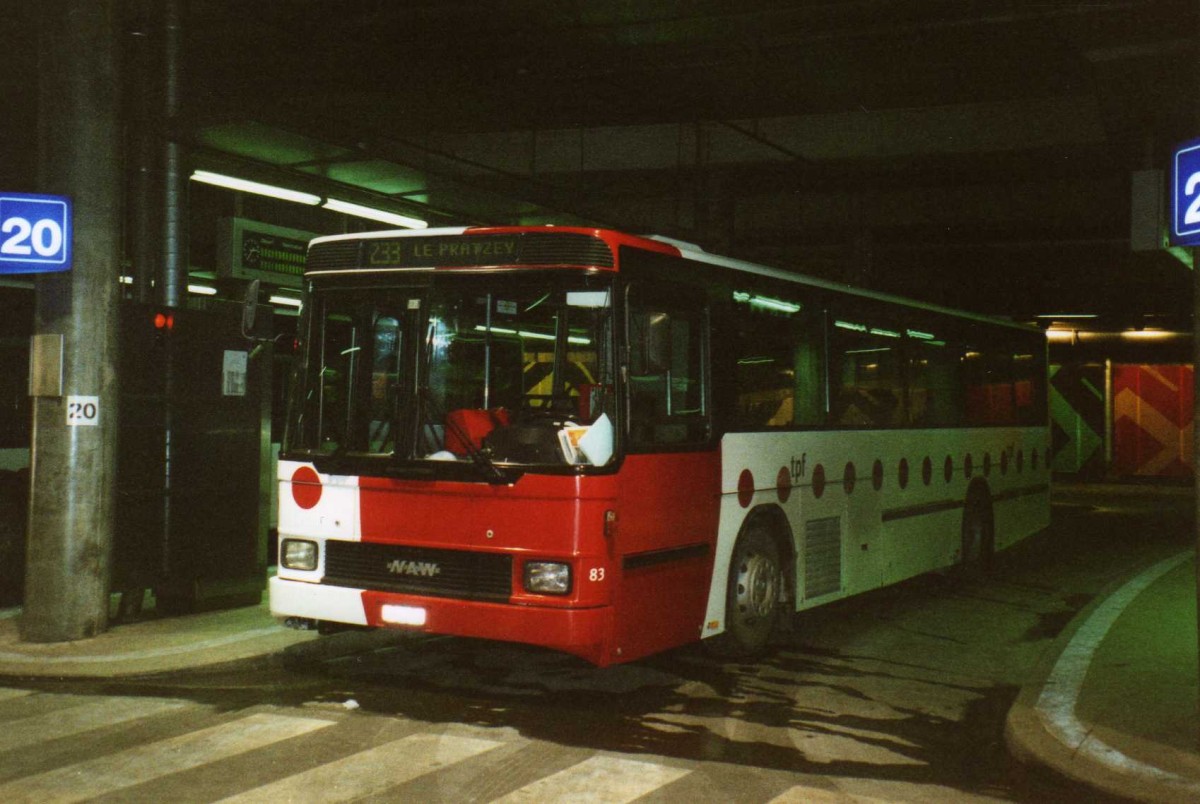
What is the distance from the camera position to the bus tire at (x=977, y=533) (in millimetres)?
14312

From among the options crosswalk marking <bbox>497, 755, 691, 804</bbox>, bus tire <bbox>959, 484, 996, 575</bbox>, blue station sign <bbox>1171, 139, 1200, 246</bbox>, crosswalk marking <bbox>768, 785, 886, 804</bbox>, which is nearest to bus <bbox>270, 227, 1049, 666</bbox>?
crosswalk marking <bbox>497, 755, 691, 804</bbox>

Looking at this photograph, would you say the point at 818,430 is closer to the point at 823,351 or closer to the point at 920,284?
the point at 823,351

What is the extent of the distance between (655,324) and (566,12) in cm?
667

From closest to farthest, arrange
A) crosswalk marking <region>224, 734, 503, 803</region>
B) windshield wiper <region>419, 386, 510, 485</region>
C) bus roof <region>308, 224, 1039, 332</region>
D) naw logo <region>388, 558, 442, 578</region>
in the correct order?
1. crosswalk marking <region>224, 734, 503, 803</region>
2. windshield wiper <region>419, 386, 510, 485</region>
3. bus roof <region>308, 224, 1039, 332</region>
4. naw logo <region>388, 558, 442, 578</region>

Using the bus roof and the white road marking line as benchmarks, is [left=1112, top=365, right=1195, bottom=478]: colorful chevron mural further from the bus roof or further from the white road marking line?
the bus roof

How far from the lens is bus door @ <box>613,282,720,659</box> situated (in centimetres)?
802

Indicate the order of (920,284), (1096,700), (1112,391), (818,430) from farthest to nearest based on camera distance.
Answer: (1112,391) < (920,284) < (818,430) < (1096,700)

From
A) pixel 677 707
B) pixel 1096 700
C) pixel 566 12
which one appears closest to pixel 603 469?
pixel 677 707

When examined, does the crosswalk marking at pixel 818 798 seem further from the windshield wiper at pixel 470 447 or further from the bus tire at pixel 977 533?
the bus tire at pixel 977 533

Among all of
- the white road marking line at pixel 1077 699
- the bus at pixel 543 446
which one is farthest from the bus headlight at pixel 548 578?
the white road marking line at pixel 1077 699

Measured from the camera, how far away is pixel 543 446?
7.89 metres

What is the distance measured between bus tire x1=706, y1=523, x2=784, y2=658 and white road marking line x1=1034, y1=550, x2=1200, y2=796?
2105mm

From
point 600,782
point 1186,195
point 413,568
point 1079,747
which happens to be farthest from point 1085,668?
point 413,568

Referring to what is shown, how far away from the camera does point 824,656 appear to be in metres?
9.98
